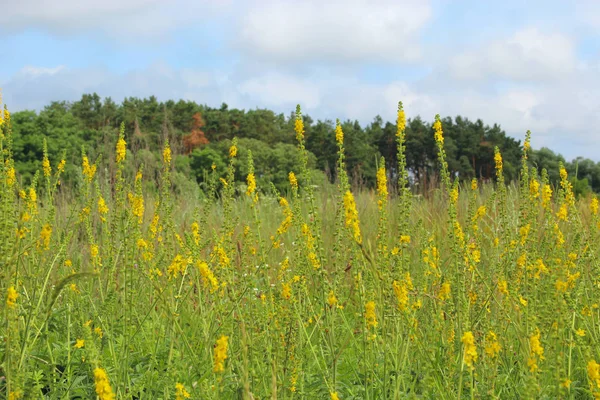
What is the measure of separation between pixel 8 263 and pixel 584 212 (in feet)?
28.6

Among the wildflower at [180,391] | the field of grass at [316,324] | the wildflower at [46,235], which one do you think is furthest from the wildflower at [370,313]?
the wildflower at [46,235]

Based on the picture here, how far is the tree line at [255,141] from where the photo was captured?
67.9 ft

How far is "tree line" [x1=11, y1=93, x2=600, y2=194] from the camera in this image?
2070cm

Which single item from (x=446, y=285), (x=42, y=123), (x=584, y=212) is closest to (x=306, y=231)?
(x=446, y=285)

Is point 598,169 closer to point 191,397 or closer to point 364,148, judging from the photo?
point 364,148

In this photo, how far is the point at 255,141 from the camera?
24609 mm

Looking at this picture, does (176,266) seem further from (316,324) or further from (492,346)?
(492,346)

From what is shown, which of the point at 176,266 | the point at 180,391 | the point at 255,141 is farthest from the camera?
the point at 255,141

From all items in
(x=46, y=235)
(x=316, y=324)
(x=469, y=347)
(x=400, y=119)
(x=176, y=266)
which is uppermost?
(x=400, y=119)

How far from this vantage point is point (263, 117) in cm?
3331

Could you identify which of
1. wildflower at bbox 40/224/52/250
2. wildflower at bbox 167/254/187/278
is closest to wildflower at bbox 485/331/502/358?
wildflower at bbox 167/254/187/278

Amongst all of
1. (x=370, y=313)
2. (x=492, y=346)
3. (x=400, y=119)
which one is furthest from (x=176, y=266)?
(x=492, y=346)

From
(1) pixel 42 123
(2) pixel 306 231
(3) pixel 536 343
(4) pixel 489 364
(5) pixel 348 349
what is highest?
(1) pixel 42 123

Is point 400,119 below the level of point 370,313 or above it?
above
